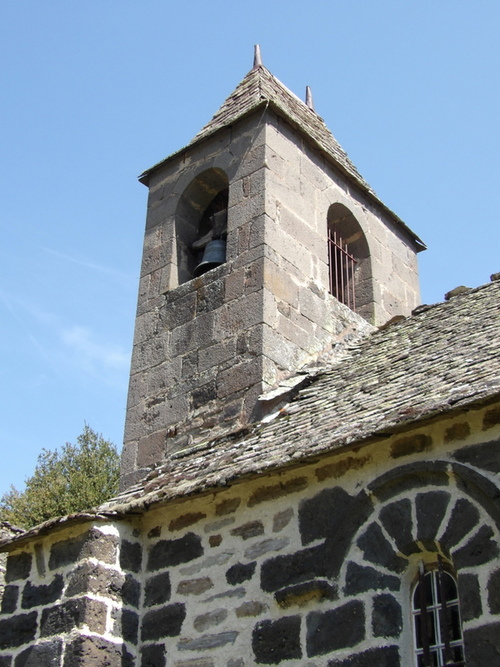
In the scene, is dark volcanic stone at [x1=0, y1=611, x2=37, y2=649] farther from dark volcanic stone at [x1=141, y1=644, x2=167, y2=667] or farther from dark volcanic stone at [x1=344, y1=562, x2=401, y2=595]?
dark volcanic stone at [x1=344, y1=562, x2=401, y2=595]

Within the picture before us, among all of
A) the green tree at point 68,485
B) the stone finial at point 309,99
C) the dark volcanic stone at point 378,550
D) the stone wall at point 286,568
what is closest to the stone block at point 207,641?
the stone wall at point 286,568

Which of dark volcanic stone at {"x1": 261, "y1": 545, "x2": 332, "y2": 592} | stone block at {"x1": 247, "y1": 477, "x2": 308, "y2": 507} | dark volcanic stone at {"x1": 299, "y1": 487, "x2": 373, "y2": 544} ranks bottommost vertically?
dark volcanic stone at {"x1": 261, "y1": 545, "x2": 332, "y2": 592}

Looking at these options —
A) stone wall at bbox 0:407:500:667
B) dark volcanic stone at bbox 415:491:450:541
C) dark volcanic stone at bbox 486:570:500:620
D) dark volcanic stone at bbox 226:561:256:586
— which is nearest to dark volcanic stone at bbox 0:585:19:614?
stone wall at bbox 0:407:500:667

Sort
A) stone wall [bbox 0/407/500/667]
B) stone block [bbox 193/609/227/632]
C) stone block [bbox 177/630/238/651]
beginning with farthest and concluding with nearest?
stone block [bbox 193/609/227/632]
stone block [bbox 177/630/238/651]
stone wall [bbox 0/407/500/667]

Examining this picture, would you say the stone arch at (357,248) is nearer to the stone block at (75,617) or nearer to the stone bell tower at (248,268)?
the stone bell tower at (248,268)

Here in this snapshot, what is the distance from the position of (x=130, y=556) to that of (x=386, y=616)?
2.06 m

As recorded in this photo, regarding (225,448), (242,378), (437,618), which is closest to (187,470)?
(225,448)

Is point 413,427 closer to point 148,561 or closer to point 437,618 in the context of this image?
point 437,618

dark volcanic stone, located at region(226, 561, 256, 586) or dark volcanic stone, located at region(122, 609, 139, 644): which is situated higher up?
dark volcanic stone, located at region(226, 561, 256, 586)

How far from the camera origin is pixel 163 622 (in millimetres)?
5867

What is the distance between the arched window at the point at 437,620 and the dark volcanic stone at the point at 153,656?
1793 millimetres

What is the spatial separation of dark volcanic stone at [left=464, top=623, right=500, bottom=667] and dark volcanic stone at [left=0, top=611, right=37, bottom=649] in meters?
2.98

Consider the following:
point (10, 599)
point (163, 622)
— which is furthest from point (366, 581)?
point (10, 599)

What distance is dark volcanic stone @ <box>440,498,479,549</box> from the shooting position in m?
4.72
